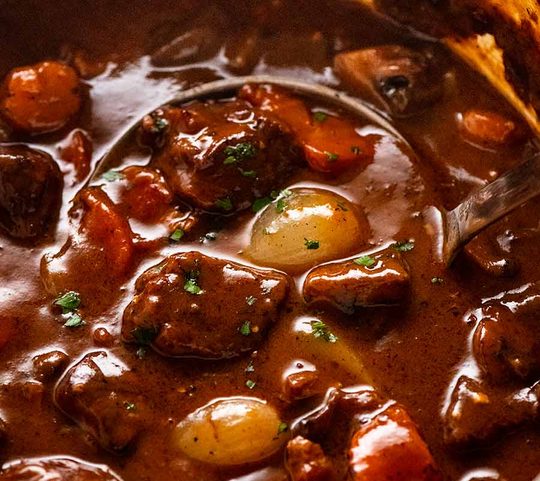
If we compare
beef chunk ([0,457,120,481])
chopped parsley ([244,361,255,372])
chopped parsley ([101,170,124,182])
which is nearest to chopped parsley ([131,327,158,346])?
chopped parsley ([244,361,255,372])

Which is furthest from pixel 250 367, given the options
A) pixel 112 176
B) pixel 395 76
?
pixel 395 76

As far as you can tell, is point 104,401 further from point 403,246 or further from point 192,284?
point 403,246

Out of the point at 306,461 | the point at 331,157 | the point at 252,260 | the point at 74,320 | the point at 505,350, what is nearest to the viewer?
the point at 306,461

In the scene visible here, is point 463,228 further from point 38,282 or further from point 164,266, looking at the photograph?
point 38,282

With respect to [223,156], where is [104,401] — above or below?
A: below

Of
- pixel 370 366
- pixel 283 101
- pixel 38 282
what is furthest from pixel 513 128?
pixel 38 282

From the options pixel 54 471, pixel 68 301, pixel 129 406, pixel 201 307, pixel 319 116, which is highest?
pixel 319 116

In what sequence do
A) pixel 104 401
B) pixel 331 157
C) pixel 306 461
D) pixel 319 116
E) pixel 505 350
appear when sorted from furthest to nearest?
pixel 319 116, pixel 331 157, pixel 505 350, pixel 104 401, pixel 306 461

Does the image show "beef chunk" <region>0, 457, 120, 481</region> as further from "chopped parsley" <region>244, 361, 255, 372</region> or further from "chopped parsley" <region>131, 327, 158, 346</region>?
"chopped parsley" <region>244, 361, 255, 372</region>
